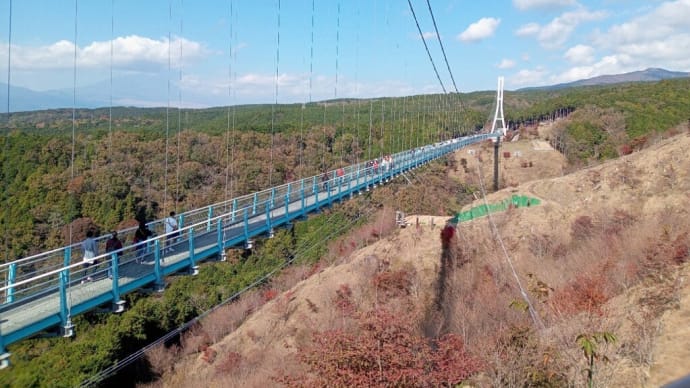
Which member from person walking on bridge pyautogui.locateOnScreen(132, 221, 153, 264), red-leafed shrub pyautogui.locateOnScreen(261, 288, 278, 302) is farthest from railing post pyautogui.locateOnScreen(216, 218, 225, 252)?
red-leafed shrub pyautogui.locateOnScreen(261, 288, 278, 302)

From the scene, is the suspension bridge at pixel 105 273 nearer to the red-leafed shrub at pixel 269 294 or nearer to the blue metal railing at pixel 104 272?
the blue metal railing at pixel 104 272

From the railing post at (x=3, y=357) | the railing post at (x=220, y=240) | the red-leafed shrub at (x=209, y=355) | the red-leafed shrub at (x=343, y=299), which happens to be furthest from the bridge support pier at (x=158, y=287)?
the red-leafed shrub at (x=209, y=355)

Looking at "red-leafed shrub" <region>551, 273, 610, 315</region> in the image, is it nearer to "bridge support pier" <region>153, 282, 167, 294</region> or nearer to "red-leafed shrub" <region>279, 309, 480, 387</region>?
"red-leafed shrub" <region>279, 309, 480, 387</region>

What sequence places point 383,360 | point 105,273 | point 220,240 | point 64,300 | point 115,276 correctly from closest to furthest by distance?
point 64,300 → point 115,276 → point 105,273 → point 220,240 → point 383,360

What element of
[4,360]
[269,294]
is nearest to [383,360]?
[4,360]

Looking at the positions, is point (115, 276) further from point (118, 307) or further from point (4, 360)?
point (4, 360)
